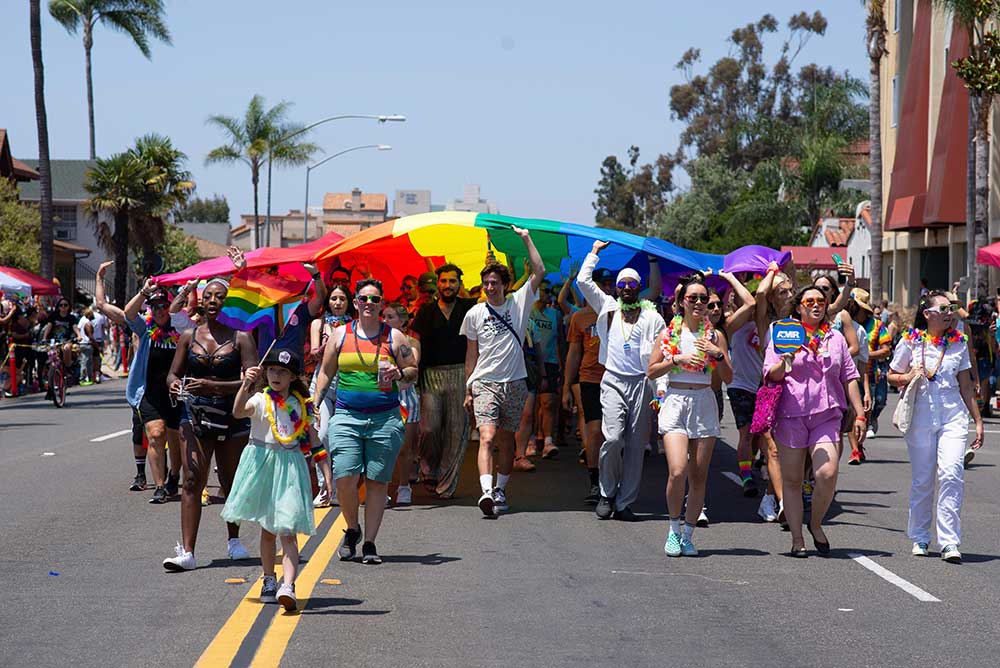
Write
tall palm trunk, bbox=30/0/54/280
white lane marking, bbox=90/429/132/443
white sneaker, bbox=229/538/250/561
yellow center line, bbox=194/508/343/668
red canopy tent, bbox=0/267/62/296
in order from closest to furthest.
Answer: yellow center line, bbox=194/508/343/668
white sneaker, bbox=229/538/250/561
white lane marking, bbox=90/429/132/443
red canopy tent, bbox=0/267/62/296
tall palm trunk, bbox=30/0/54/280

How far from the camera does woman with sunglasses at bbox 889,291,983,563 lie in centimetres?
994

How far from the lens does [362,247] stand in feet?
45.4

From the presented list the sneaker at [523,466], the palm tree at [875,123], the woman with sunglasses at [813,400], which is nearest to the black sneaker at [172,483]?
the sneaker at [523,466]

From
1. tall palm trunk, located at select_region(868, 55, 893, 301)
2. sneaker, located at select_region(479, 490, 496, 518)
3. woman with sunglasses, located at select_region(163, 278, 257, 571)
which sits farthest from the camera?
tall palm trunk, located at select_region(868, 55, 893, 301)

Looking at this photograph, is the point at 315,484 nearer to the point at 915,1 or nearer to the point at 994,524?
the point at 994,524

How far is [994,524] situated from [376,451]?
18.1 ft

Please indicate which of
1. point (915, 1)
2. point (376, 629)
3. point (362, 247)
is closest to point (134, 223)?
point (915, 1)

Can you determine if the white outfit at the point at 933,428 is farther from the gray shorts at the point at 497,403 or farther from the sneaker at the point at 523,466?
the sneaker at the point at 523,466

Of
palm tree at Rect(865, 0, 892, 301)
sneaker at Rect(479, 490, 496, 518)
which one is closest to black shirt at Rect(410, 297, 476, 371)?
sneaker at Rect(479, 490, 496, 518)

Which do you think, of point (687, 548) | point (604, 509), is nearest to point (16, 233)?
point (604, 509)

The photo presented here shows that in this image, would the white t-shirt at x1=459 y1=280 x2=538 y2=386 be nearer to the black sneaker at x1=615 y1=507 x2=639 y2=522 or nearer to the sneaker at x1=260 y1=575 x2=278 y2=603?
the black sneaker at x1=615 y1=507 x2=639 y2=522

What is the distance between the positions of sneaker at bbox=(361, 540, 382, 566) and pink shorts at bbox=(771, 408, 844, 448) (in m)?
2.89

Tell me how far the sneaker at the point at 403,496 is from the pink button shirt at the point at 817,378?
386 centimetres

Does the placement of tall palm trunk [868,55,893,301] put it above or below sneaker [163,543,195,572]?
above
